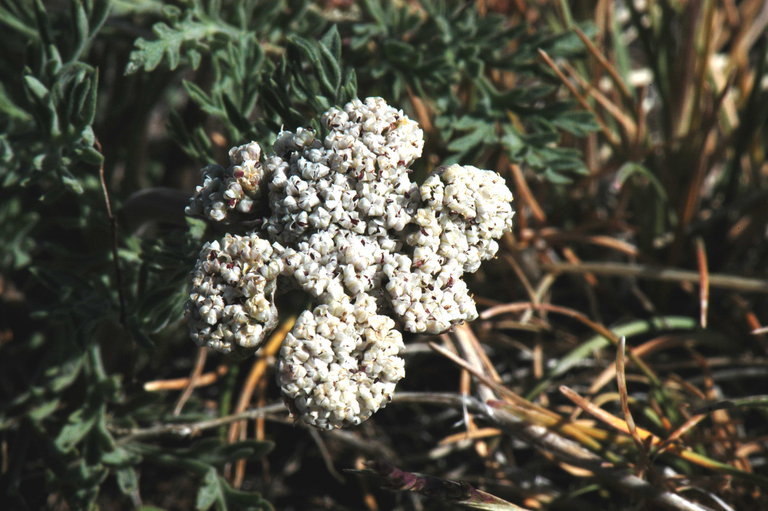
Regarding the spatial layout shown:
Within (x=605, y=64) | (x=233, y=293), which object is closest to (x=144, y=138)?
(x=233, y=293)

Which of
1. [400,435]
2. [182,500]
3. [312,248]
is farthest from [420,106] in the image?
[182,500]

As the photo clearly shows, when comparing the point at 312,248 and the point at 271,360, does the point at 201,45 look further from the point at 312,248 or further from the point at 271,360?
the point at 271,360

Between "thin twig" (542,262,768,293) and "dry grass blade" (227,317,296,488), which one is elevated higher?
"thin twig" (542,262,768,293)

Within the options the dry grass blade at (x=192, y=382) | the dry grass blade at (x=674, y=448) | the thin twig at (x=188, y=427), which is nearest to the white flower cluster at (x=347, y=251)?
the dry grass blade at (x=674, y=448)

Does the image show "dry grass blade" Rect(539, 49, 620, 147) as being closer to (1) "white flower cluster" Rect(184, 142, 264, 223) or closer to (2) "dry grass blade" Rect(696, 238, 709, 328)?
(2) "dry grass blade" Rect(696, 238, 709, 328)

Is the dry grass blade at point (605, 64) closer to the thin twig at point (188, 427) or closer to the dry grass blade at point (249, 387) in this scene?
the dry grass blade at point (249, 387)

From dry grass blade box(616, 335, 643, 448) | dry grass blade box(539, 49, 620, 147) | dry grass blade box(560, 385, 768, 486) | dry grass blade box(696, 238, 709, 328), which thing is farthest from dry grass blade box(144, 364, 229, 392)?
dry grass blade box(696, 238, 709, 328)
